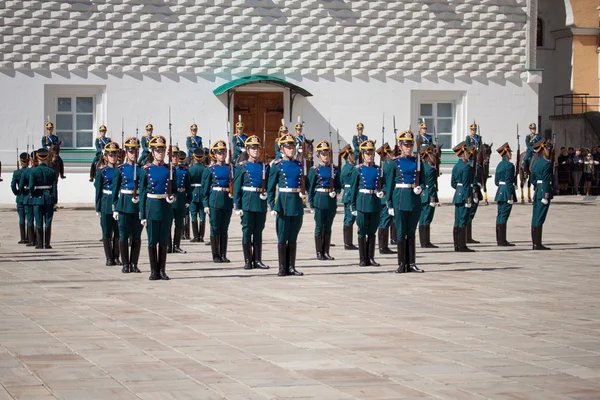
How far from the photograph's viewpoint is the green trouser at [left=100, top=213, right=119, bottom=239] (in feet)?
58.8

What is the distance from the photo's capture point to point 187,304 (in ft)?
43.0

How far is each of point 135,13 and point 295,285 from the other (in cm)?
1939

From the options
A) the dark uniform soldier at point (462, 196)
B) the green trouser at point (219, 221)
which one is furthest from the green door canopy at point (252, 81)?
the green trouser at point (219, 221)

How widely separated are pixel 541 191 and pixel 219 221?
591cm

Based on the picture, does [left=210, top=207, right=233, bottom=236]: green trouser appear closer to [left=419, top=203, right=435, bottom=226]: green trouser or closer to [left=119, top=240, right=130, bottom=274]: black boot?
[left=119, top=240, right=130, bottom=274]: black boot

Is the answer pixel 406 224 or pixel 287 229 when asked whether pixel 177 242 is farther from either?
pixel 406 224

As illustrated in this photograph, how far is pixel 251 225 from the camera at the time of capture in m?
17.1

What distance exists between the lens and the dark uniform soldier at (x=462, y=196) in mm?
20500

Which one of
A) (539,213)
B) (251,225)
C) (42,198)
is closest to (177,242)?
(42,198)

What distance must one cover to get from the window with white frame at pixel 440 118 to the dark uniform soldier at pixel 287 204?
1948 centimetres

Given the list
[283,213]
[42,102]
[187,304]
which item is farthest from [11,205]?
[187,304]

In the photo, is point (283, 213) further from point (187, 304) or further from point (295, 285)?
point (187, 304)

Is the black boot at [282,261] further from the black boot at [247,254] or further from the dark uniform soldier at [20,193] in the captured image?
the dark uniform soldier at [20,193]

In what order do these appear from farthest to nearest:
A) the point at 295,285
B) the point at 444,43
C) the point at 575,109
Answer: the point at 575,109
the point at 444,43
the point at 295,285
